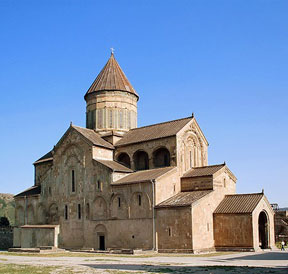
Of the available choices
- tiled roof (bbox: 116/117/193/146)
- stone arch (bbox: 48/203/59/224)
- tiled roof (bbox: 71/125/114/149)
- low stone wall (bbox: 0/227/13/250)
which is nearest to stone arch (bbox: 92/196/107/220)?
tiled roof (bbox: 71/125/114/149)

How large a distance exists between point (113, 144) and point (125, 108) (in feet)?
16.2

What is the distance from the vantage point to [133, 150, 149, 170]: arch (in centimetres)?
4003

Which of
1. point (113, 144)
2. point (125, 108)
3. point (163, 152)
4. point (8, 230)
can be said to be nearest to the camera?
point (163, 152)

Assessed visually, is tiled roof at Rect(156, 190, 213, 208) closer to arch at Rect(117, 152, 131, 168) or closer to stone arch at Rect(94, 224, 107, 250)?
stone arch at Rect(94, 224, 107, 250)

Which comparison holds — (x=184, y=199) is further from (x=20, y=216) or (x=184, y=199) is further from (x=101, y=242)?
(x=20, y=216)

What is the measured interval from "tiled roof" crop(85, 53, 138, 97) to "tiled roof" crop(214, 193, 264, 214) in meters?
16.8

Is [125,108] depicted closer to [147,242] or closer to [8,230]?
[147,242]

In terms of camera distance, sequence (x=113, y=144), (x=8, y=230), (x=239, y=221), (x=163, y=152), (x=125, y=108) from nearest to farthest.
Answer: (x=239, y=221), (x=163, y=152), (x=113, y=144), (x=125, y=108), (x=8, y=230)

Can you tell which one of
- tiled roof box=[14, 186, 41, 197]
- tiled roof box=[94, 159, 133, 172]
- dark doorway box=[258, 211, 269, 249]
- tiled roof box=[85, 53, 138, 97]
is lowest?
dark doorway box=[258, 211, 269, 249]

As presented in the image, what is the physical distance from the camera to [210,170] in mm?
Result: 36000

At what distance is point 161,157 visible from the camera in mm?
38969

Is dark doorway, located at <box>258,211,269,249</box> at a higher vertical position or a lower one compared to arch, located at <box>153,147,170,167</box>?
lower

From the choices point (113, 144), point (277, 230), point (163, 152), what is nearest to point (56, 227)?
point (113, 144)

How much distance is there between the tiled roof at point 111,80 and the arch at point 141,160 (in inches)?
318
